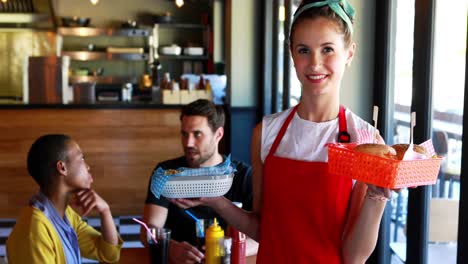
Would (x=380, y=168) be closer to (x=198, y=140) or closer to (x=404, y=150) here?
(x=404, y=150)

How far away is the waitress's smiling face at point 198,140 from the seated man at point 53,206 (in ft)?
1.74

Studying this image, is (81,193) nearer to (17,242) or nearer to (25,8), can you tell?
(17,242)

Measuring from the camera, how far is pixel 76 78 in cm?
912

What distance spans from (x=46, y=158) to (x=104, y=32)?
719cm

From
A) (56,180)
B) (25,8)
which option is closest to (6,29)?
(25,8)

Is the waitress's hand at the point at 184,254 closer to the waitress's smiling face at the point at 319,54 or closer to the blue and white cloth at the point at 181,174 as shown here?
Answer: the blue and white cloth at the point at 181,174

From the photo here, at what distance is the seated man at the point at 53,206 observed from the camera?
2.00 meters

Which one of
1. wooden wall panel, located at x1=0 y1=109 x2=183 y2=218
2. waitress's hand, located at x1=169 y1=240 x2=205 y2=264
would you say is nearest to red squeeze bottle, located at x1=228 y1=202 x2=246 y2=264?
waitress's hand, located at x1=169 y1=240 x2=205 y2=264

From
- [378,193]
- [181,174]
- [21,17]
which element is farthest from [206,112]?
[21,17]

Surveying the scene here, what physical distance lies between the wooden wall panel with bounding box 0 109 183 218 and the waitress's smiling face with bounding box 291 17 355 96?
4.54m

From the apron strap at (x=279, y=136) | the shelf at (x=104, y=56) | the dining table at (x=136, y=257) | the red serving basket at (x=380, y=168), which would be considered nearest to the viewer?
the red serving basket at (x=380, y=168)

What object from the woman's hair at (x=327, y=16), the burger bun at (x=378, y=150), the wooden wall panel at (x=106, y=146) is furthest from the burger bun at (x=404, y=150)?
the wooden wall panel at (x=106, y=146)

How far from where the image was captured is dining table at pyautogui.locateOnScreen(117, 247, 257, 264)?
220 cm

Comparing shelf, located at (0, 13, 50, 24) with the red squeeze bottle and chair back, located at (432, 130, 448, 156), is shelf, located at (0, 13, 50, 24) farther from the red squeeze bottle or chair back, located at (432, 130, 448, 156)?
the red squeeze bottle
